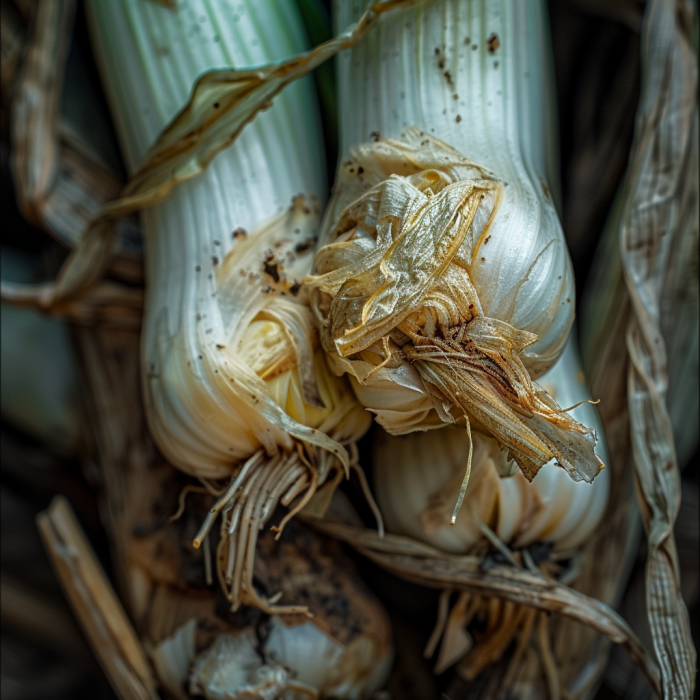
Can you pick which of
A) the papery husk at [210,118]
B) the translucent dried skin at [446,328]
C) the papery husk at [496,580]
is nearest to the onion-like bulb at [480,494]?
the papery husk at [496,580]

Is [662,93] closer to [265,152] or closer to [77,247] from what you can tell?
[265,152]

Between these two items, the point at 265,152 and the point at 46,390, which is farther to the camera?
the point at 46,390

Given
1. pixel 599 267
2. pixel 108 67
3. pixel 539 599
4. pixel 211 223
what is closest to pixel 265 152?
pixel 211 223

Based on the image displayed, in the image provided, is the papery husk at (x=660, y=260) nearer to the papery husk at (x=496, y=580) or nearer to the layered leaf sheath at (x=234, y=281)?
the papery husk at (x=496, y=580)

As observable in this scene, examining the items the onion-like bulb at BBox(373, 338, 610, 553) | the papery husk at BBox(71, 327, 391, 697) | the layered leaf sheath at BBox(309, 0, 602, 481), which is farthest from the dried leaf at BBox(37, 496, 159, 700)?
the layered leaf sheath at BBox(309, 0, 602, 481)

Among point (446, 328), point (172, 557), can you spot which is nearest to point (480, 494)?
point (446, 328)

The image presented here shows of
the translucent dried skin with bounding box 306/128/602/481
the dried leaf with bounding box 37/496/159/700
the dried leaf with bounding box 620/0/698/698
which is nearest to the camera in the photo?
the translucent dried skin with bounding box 306/128/602/481

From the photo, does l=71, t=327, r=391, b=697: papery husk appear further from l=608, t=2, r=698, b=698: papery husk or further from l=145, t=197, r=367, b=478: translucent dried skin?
l=608, t=2, r=698, b=698: papery husk
